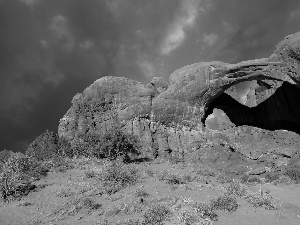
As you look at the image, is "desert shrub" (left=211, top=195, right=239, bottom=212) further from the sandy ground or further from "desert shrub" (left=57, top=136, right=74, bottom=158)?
"desert shrub" (left=57, top=136, right=74, bottom=158)

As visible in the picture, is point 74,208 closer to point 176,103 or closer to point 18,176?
point 18,176

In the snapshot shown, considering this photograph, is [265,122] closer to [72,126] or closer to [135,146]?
[135,146]

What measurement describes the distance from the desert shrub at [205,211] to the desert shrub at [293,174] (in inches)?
663

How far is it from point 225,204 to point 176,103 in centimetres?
2766

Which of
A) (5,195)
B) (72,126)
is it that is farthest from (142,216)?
(72,126)

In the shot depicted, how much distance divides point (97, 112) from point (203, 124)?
15215 millimetres

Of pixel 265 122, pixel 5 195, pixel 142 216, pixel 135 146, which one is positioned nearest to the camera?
pixel 142 216

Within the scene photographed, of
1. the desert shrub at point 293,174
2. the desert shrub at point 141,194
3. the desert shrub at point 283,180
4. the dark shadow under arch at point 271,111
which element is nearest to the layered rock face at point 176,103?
the dark shadow under arch at point 271,111

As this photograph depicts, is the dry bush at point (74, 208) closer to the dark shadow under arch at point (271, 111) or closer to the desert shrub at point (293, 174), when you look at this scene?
the desert shrub at point (293, 174)

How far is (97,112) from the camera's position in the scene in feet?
155

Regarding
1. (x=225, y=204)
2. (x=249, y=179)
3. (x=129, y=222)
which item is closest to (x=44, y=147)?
(x=249, y=179)

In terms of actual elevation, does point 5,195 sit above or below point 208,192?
above

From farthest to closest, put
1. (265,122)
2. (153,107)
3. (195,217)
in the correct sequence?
(265,122), (153,107), (195,217)

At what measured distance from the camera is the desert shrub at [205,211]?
16.4 m
